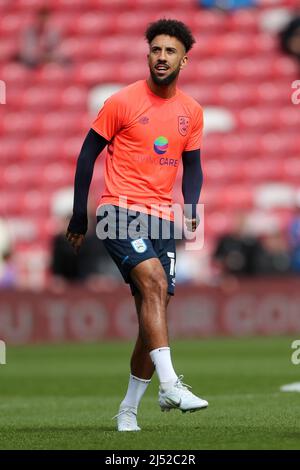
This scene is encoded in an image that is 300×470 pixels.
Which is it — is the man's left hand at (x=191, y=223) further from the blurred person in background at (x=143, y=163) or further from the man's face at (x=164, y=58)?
the man's face at (x=164, y=58)

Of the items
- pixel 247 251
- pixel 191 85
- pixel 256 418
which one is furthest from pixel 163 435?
pixel 191 85

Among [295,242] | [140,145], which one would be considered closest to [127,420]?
[140,145]

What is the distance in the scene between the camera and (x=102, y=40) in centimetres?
2458

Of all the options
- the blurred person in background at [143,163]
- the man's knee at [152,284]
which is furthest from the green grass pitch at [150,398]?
the man's knee at [152,284]

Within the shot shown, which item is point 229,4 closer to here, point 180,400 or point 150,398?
point 150,398

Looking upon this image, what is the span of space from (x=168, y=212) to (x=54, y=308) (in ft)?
32.8

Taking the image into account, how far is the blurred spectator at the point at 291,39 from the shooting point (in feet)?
77.7

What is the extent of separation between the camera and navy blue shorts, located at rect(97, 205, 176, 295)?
7406 millimetres

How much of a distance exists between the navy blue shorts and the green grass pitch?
964mm

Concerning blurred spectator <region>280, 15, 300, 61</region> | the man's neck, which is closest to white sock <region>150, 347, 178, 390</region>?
the man's neck

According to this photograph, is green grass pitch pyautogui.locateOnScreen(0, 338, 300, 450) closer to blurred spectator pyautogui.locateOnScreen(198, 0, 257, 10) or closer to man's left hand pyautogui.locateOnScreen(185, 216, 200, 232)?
man's left hand pyautogui.locateOnScreen(185, 216, 200, 232)

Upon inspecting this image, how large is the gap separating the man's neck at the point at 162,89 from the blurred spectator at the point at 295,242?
11188 mm
